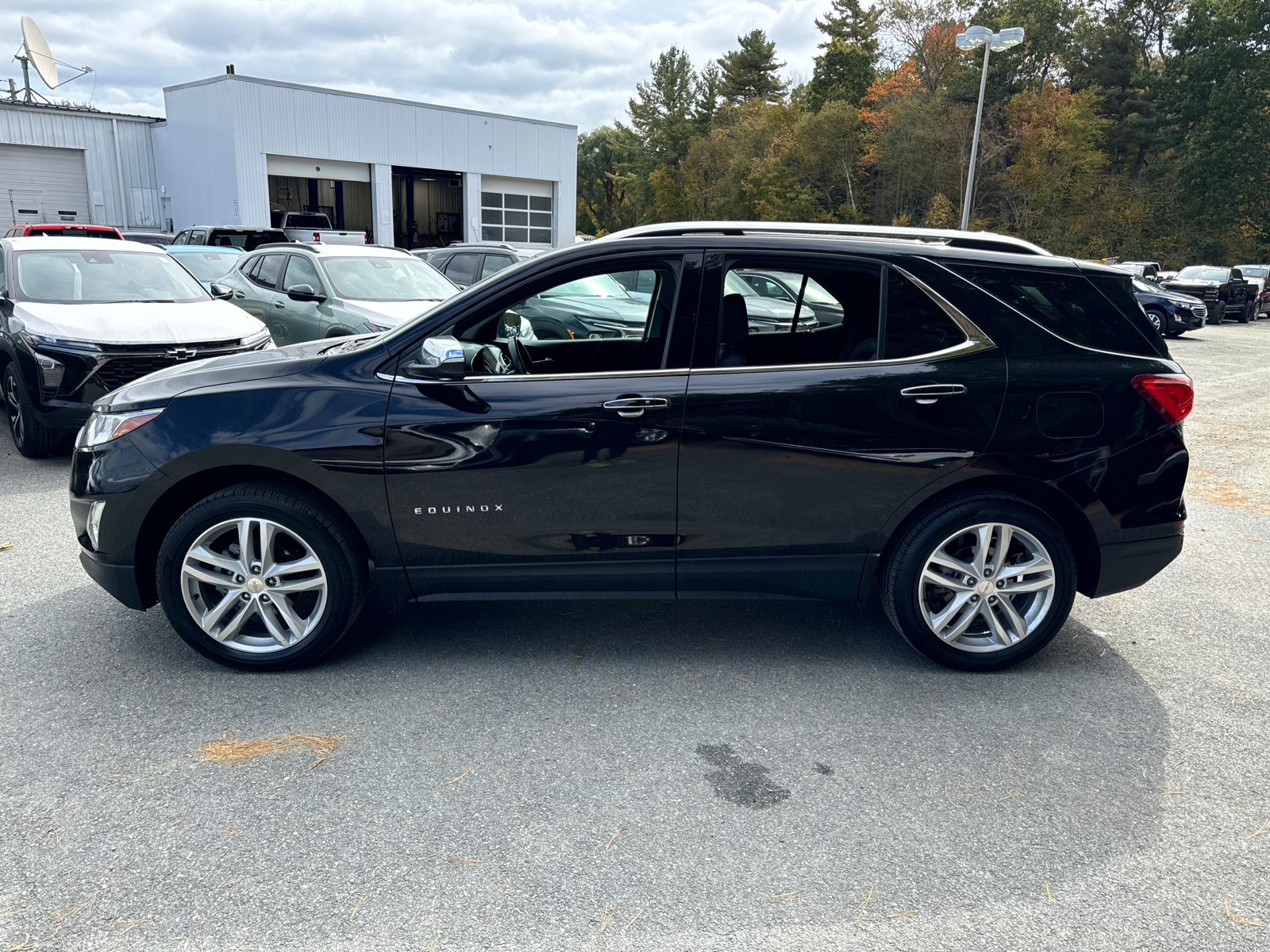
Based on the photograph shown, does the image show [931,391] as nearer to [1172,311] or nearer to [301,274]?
[301,274]

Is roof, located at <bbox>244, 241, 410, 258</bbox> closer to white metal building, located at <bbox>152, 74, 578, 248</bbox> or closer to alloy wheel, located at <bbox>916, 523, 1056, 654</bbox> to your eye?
alloy wheel, located at <bbox>916, 523, 1056, 654</bbox>

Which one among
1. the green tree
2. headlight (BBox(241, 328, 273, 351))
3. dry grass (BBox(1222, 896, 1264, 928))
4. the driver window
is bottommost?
dry grass (BBox(1222, 896, 1264, 928))

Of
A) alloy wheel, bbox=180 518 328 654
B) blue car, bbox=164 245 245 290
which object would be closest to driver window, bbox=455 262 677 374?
alloy wheel, bbox=180 518 328 654

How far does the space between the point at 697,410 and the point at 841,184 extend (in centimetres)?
5693

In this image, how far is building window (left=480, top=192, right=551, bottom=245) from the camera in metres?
A: 41.3

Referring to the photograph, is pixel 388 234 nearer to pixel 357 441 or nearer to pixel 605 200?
pixel 357 441

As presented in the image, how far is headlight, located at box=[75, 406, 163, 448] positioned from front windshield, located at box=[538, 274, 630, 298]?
1671 millimetres

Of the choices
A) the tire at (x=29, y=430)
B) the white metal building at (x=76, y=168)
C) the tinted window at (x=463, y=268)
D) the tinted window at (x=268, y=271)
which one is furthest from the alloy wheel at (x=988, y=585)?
the white metal building at (x=76, y=168)

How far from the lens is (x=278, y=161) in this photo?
35.2m

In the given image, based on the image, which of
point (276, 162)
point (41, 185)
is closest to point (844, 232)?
point (276, 162)

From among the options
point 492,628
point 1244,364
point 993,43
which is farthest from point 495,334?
point 993,43

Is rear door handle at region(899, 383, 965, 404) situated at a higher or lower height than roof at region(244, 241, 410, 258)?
lower

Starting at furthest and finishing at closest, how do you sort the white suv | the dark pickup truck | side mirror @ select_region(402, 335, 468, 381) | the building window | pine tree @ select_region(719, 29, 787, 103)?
pine tree @ select_region(719, 29, 787, 103) → the building window → the dark pickup truck → the white suv → side mirror @ select_region(402, 335, 468, 381)

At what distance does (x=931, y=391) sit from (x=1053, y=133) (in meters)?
51.0
